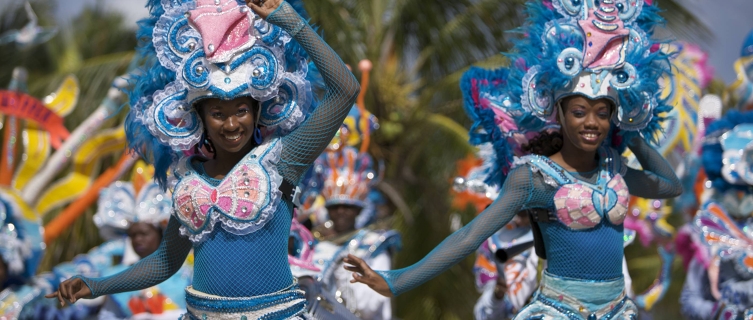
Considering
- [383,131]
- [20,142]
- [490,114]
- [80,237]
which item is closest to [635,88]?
[490,114]


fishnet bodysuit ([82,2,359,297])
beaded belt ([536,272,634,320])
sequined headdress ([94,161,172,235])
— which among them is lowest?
sequined headdress ([94,161,172,235])

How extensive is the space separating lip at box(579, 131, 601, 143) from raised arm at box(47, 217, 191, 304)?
167cm

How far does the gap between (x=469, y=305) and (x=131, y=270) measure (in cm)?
754

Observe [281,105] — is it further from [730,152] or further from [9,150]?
[9,150]

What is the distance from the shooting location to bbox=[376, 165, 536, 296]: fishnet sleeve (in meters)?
3.61

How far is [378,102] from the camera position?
11055 mm

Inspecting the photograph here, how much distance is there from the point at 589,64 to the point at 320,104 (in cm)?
116

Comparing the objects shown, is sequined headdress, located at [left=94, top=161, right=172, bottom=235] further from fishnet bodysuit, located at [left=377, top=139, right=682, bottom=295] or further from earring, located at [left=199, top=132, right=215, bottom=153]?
fishnet bodysuit, located at [left=377, top=139, right=682, bottom=295]

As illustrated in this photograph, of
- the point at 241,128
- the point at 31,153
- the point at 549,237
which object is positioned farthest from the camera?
the point at 31,153

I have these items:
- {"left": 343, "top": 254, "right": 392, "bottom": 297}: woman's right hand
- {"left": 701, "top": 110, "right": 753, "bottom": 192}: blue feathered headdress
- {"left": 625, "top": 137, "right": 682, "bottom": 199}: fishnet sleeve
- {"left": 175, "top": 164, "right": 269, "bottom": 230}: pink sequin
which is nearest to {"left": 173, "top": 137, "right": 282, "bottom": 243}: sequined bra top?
{"left": 175, "top": 164, "right": 269, "bottom": 230}: pink sequin

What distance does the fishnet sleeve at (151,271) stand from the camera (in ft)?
12.5

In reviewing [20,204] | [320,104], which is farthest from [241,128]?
[20,204]

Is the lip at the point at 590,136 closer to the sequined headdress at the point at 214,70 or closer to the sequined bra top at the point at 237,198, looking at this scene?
the sequined headdress at the point at 214,70

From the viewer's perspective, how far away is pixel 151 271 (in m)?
3.84
